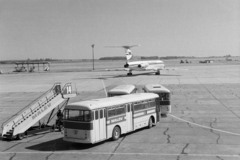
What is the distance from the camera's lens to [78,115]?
1781 centimetres

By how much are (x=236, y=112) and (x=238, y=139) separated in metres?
9.86

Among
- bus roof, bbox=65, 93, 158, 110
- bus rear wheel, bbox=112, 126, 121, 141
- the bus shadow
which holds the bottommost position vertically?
the bus shadow

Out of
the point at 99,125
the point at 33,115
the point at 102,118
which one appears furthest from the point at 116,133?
the point at 33,115

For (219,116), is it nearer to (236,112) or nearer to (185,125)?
(236,112)

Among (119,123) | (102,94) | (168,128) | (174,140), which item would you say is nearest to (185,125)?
(168,128)

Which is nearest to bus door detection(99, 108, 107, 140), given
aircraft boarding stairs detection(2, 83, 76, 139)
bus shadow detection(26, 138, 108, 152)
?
bus shadow detection(26, 138, 108, 152)

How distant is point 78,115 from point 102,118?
141cm

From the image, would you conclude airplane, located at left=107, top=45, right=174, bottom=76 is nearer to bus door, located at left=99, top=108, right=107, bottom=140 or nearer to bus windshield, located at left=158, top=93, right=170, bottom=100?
bus windshield, located at left=158, top=93, right=170, bottom=100

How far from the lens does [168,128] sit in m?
22.6

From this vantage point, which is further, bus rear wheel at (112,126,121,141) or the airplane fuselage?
the airplane fuselage

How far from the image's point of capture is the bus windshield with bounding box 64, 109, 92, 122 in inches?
688

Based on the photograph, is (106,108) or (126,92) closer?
(106,108)

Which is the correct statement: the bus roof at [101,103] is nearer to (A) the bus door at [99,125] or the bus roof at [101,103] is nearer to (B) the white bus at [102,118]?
(B) the white bus at [102,118]

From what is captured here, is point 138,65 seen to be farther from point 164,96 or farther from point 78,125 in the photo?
point 78,125
